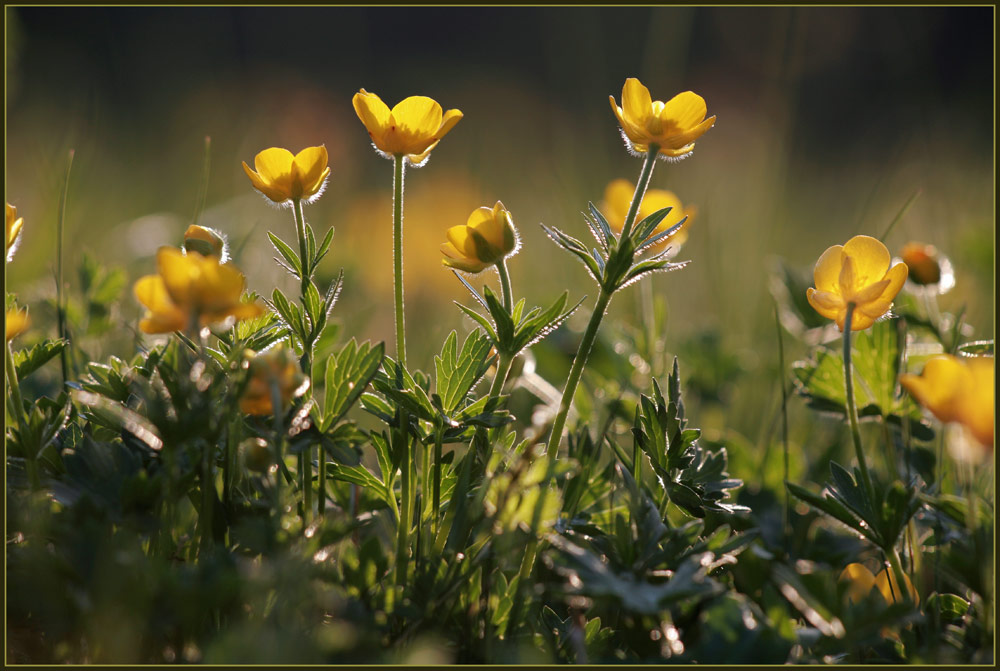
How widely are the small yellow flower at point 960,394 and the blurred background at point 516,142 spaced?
0.94 metres

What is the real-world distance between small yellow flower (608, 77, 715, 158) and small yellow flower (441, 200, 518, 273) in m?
0.26

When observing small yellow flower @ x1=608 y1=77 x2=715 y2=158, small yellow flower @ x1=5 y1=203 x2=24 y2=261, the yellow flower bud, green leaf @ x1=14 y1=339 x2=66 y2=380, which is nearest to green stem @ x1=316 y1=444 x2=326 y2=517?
green leaf @ x1=14 y1=339 x2=66 y2=380

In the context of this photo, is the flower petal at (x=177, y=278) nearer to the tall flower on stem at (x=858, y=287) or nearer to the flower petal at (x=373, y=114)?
the flower petal at (x=373, y=114)

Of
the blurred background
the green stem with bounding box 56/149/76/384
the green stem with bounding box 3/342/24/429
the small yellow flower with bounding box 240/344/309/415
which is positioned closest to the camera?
the small yellow flower with bounding box 240/344/309/415

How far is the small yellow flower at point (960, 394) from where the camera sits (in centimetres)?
97

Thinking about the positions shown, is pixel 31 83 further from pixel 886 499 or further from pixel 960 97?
pixel 960 97

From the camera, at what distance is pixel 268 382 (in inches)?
42.9

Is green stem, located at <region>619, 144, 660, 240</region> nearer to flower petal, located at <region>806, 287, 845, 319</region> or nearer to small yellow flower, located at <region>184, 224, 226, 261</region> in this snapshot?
flower petal, located at <region>806, 287, 845, 319</region>

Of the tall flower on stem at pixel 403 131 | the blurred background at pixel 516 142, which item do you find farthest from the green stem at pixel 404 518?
the blurred background at pixel 516 142

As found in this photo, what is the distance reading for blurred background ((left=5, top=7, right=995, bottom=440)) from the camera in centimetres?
318

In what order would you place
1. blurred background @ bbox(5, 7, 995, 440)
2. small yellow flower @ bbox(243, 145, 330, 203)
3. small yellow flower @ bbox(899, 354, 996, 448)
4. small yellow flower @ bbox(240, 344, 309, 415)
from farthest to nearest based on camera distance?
1. blurred background @ bbox(5, 7, 995, 440)
2. small yellow flower @ bbox(243, 145, 330, 203)
3. small yellow flower @ bbox(240, 344, 309, 415)
4. small yellow flower @ bbox(899, 354, 996, 448)

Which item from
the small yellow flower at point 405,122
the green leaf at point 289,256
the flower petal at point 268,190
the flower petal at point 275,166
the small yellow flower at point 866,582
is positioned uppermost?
the small yellow flower at point 405,122

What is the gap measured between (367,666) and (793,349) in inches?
91.3

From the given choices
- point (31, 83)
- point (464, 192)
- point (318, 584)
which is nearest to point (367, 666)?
point (318, 584)
